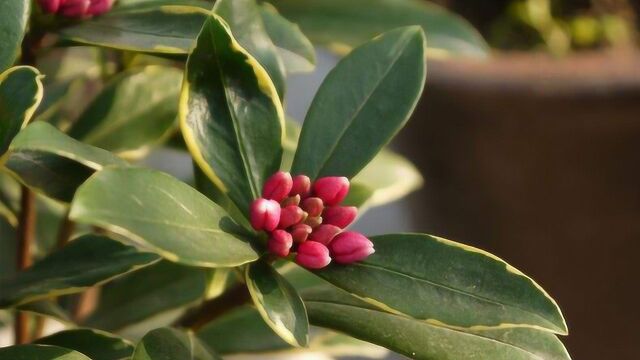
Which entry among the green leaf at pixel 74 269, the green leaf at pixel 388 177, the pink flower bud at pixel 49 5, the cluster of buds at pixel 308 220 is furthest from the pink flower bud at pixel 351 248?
the green leaf at pixel 388 177

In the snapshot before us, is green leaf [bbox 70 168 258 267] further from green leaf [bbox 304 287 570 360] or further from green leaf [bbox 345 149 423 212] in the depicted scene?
green leaf [bbox 345 149 423 212]

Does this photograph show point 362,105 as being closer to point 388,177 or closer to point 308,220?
→ point 308,220

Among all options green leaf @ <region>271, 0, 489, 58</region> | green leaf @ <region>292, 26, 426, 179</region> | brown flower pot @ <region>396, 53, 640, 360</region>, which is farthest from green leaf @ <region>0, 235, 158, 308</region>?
brown flower pot @ <region>396, 53, 640, 360</region>

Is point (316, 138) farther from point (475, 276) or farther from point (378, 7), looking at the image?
point (378, 7)

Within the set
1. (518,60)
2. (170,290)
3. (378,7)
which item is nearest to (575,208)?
(518,60)

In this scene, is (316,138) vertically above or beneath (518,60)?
above
